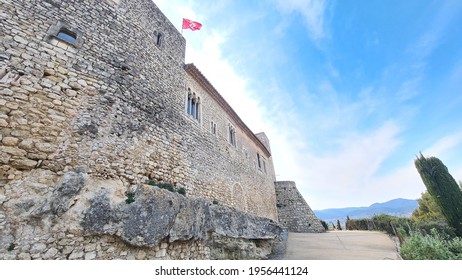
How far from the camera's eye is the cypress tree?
12539mm

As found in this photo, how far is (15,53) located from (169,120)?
3.84 metres

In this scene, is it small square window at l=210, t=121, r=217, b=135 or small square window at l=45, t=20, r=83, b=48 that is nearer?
small square window at l=45, t=20, r=83, b=48

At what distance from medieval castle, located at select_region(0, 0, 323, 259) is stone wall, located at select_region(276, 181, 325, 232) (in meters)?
11.0

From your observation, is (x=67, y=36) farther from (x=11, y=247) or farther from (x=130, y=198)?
(x=11, y=247)

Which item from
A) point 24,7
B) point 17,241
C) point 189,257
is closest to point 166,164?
point 189,257

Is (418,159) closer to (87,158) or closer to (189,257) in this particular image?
(189,257)

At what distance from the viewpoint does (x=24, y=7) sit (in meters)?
4.40

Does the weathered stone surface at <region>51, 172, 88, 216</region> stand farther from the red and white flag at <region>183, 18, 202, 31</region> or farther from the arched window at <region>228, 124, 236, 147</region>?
the arched window at <region>228, 124, 236, 147</region>

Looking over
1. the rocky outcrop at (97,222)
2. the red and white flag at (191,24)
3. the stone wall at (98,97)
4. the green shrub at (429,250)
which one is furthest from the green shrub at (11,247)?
the red and white flag at (191,24)

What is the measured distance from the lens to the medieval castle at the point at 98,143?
3510 millimetres

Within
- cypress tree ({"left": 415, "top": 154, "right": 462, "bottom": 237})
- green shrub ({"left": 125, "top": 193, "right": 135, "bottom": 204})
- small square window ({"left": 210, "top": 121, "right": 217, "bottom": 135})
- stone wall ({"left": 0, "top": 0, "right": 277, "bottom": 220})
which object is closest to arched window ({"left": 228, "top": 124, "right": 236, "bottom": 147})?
small square window ({"left": 210, "top": 121, "right": 217, "bottom": 135})

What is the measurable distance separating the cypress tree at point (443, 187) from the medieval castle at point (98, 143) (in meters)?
13.3

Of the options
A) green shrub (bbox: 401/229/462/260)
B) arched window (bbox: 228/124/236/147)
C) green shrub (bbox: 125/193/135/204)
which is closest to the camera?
green shrub (bbox: 125/193/135/204)

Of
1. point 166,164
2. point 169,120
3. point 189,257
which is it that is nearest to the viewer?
point 189,257
